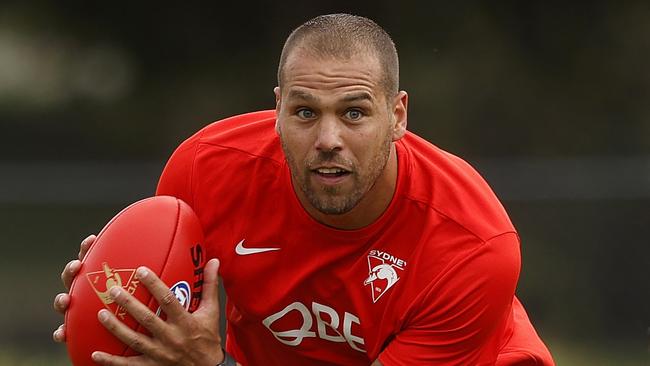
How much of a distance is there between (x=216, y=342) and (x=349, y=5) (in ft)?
22.4

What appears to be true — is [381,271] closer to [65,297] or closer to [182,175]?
[182,175]

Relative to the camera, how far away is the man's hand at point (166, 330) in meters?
3.63

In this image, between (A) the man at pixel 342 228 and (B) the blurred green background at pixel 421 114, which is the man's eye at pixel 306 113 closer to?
(A) the man at pixel 342 228

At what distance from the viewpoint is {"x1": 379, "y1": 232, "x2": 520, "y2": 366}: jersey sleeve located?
397 cm

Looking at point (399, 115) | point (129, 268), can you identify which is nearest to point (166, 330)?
point (129, 268)

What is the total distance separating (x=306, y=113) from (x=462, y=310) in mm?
902

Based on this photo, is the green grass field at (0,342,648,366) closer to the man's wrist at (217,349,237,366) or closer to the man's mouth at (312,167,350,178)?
the man's wrist at (217,349,237,366)

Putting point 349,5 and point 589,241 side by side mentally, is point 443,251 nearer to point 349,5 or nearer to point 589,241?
point 589,241

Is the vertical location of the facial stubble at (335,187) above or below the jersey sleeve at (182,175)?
above

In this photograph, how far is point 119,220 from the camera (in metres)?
3.90

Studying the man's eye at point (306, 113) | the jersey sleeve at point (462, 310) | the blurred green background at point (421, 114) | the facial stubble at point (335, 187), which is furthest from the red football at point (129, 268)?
the blurred green background at point (421, 114)

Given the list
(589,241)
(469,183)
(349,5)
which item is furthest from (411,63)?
(469,183)

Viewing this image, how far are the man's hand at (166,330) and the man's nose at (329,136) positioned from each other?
64 centimetres

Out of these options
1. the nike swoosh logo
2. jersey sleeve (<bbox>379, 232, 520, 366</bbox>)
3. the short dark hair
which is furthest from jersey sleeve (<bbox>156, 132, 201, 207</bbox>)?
jersey sleeve (<bbox>379, 232, 520, 366</bbox>)
